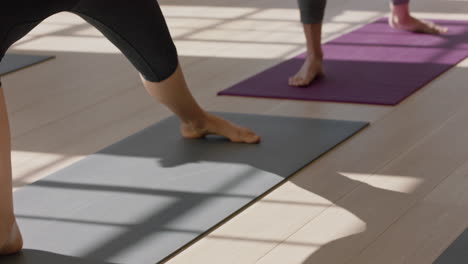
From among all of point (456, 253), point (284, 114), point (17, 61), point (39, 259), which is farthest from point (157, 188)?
point (17, 61)

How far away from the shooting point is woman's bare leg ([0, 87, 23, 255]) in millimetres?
2521

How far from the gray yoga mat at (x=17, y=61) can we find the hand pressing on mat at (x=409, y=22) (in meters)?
1.83

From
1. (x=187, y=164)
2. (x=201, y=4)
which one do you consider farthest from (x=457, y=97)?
(x=201, y=4)

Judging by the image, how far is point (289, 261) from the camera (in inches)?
102

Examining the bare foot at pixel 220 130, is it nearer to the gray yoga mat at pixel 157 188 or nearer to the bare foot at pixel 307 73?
the gray yoga mat at pixel 157 188

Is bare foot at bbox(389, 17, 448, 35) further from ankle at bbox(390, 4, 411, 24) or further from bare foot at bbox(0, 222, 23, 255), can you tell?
bare foot at bbox(0, 222, 23, 255)

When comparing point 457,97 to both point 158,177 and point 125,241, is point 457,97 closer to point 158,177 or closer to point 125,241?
point 158,177

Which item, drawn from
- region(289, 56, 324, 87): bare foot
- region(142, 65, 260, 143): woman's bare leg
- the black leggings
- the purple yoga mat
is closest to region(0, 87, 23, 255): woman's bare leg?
the black leggings

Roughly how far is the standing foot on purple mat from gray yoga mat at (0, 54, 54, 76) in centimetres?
183

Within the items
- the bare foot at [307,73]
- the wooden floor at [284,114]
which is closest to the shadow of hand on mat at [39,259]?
the wooden floor at [284,114]

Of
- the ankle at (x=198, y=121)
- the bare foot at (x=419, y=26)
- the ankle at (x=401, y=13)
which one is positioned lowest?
the bare foot at (x=419, y=26)

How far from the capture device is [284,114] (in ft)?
12.6

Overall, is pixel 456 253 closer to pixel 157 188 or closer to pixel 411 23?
pixel 157 188

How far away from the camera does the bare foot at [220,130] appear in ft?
11.5
